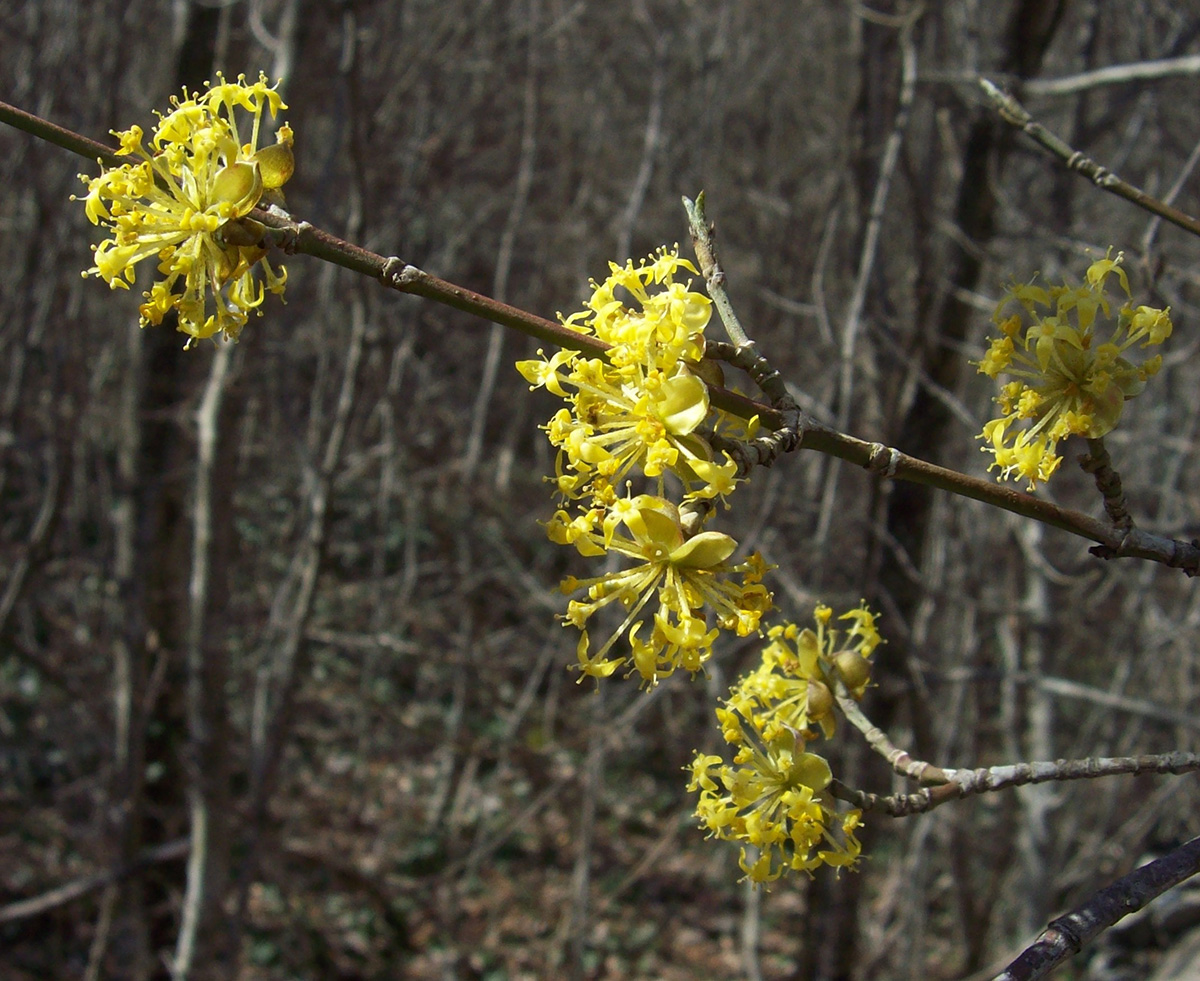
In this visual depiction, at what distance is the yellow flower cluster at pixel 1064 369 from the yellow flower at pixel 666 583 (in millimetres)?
455

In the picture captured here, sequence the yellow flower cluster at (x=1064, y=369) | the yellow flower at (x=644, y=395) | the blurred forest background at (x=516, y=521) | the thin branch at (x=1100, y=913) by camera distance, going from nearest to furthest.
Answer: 1. the thin branch at (x=1100, y=913)
2. the yellow flower at (x=644, y=395)
3. the yellow flower cluster at (x=1064, y=369)
4. the blurred forest background at (x=516, y=521)

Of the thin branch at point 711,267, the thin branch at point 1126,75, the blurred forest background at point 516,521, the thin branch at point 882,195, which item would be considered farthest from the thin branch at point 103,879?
the thin branch at point 1126,75

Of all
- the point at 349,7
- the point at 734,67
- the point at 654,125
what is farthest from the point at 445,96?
the point at 349,7

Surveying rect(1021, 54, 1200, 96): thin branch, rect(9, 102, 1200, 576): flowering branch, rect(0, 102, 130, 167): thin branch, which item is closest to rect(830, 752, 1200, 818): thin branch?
rect(9, 102, 1200, 576): flowering branch

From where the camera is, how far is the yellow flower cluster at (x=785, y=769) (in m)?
1.40

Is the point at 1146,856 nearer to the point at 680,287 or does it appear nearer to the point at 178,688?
the point at 178,688

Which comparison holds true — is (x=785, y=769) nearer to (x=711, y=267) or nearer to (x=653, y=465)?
(x=653, y=465)

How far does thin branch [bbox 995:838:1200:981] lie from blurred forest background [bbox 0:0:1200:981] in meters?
1.09

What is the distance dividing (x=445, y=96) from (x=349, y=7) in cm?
459

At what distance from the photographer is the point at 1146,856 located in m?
6.34

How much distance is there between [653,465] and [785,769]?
590mm

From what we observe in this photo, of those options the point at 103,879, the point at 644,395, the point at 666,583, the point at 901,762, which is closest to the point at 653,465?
the point at 644,395

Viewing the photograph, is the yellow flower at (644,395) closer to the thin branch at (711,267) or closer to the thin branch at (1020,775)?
the thin branch at (711,267)

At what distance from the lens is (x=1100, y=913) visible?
1.04m
